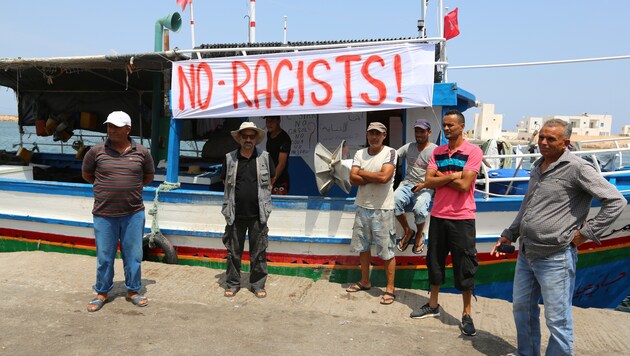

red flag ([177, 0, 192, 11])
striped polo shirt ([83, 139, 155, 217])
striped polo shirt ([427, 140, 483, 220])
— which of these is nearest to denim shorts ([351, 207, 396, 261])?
striped polo shirt ([427, 140, 483, 220])

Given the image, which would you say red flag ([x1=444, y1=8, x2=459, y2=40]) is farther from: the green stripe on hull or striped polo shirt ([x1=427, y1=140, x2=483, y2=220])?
the green stripe on hull

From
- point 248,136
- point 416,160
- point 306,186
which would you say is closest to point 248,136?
point 248,136

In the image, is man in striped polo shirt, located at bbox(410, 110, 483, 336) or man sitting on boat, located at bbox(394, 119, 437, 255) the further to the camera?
man sitting on boat, located at bbox(394, 119, 437, 255)

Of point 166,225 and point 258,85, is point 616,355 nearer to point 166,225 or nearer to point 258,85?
point 258,85

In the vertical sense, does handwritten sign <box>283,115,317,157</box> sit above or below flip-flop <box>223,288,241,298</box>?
above

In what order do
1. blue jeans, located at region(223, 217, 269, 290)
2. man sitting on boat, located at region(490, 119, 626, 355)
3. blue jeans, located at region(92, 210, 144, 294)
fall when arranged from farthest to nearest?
blue jeans, located at region(223, 217, 269, 290)
blue jeans, located at region(92, 210, 144, 294)
man sitting on boat, located at region(490, 119, 626, 355)

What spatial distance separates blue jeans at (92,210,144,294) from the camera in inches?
163

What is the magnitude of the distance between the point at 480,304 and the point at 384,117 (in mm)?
2672

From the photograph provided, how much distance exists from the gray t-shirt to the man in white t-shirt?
0.29m

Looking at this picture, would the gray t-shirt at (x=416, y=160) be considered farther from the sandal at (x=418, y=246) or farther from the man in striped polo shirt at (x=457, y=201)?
the sandal at (x=418, y=246)

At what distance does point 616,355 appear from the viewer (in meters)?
3.55

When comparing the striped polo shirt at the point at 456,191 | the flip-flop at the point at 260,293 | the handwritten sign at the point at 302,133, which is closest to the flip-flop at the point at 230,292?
the flip-flop at the point at 260,293

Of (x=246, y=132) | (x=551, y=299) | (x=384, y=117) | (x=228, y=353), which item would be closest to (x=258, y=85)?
(x=246, y=132)

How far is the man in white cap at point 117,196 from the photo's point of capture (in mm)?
4043
